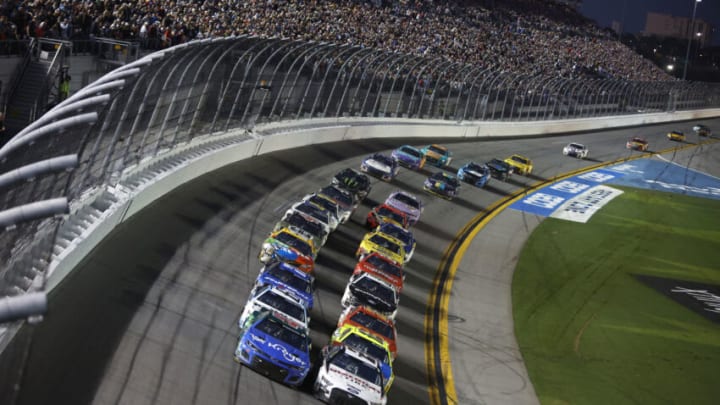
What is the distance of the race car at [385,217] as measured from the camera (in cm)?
2864

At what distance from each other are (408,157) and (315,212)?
15330mm

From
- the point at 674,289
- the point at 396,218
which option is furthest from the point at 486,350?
the point at 674,289

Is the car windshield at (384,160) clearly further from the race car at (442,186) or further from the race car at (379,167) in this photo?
the race car at (442,186)

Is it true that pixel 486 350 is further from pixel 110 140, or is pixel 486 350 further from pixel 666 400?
pixel 110 140

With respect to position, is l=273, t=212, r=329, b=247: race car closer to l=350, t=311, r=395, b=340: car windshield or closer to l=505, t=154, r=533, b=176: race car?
l=350, t=311, r=395, b=340: car windshield

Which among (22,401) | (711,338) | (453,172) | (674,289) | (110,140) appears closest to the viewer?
(22,401)

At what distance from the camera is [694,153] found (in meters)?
69.2

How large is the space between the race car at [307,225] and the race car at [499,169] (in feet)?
68.6

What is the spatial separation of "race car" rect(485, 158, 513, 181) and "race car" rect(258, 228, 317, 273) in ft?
75.9

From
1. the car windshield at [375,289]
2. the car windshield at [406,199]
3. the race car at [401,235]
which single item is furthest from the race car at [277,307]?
the car windshield at [406,199]

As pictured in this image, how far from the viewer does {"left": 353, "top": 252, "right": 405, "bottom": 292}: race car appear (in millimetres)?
22984

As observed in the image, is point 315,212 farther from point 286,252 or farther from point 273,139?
point 273,139

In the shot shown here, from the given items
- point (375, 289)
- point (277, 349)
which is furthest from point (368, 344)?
point (375, 289)

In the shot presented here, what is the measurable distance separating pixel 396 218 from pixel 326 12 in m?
20.5
